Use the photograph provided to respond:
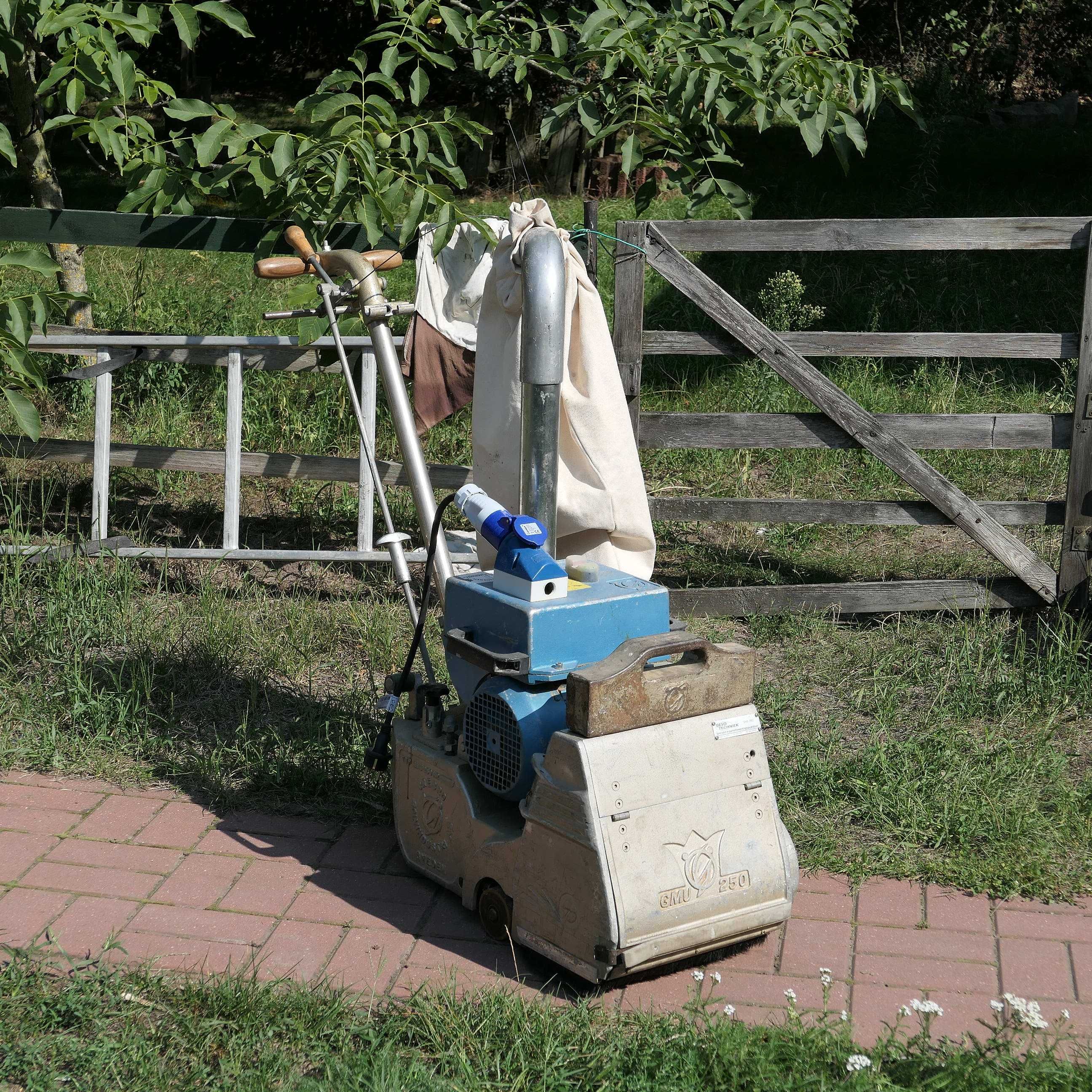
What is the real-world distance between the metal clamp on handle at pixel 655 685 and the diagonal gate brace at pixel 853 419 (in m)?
2.35

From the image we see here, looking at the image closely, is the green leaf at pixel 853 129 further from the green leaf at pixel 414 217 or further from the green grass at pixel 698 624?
the green grass at pixel 698 624

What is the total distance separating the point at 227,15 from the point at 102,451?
6.19ft

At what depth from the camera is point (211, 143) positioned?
4605mm

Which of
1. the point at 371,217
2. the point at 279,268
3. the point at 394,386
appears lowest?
the point at 394,386

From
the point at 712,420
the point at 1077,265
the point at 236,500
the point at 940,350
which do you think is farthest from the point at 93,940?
the point at 1077,265

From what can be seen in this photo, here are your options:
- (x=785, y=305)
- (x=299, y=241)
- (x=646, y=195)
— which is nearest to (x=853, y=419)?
(x=646, y=195)

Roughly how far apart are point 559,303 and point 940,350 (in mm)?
2573

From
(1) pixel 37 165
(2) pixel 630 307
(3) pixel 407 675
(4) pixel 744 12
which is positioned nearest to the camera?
(3) pixel 407 675

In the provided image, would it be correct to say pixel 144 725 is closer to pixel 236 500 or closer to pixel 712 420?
pixel 236 500

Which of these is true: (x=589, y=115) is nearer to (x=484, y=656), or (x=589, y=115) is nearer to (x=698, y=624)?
(x=698, y=624)

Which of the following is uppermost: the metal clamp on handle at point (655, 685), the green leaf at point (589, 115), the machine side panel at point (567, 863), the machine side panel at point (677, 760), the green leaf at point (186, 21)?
the green leaf at point (186, 21)

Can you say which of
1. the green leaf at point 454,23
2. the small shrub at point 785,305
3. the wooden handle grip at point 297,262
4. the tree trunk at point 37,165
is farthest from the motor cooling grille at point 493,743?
the small shrub at point 785,305

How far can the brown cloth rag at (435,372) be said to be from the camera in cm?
560

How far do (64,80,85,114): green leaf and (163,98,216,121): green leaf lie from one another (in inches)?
12.7
